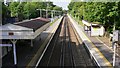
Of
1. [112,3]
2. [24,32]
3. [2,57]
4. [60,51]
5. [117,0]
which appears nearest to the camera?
[24,32]

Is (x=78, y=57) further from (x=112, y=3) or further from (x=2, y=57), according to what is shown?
(x=112, y=3)

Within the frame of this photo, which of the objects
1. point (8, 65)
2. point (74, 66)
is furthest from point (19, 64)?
point (74, 66)

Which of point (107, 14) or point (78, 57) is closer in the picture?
point (78, 57)

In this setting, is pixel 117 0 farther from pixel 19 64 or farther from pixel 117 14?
pixel 19 64

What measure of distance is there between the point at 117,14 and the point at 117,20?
1145 mm

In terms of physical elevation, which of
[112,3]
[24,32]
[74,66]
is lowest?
[74,66]

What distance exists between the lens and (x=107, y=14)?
29.2 metres

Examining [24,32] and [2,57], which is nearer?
[24,32]

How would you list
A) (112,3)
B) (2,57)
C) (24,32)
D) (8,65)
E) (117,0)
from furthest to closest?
(112,3)
(117,0)
(2,57)
(8,65)
(24,32)

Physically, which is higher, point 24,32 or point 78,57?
point 24,32

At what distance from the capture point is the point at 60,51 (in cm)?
2350

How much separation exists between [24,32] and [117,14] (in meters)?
15.4

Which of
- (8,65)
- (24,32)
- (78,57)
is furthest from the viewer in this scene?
(78,57)

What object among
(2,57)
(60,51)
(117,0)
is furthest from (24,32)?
(117,0)
